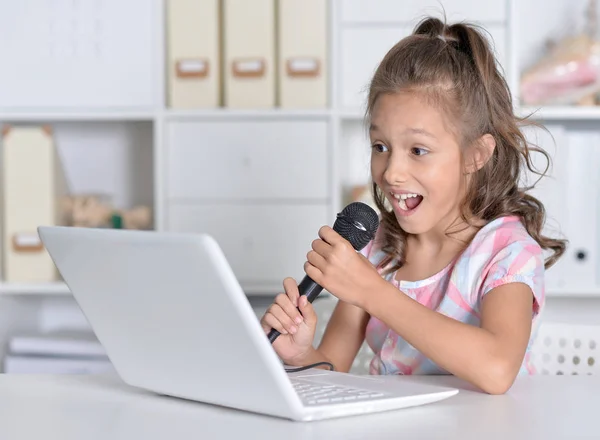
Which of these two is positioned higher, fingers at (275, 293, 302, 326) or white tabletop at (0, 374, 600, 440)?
fingers at (275, 293, 302, 326)

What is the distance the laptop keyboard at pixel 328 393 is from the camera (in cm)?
74

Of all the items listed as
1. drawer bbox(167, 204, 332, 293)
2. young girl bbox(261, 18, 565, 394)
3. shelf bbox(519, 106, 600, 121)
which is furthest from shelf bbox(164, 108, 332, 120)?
young girl bbox(261, 18, 565, 394)

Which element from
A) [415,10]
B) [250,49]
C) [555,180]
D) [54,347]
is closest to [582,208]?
[555,180]

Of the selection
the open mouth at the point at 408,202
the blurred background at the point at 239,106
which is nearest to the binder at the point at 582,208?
the blurred background at the point at 239,106

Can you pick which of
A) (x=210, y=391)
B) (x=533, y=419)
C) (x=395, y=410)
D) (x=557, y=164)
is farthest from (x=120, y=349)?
(x=557, y=164)

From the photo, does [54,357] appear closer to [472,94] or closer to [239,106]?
[239,106]

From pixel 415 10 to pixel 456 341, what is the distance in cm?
115

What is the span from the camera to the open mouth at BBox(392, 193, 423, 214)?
1104 mm

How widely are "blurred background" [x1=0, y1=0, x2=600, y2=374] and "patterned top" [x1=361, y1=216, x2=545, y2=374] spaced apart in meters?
0.72

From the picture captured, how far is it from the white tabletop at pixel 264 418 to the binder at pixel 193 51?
1.12 m

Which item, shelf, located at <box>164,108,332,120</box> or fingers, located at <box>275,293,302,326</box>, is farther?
shelf, located at <box>164,108,332,120</box>

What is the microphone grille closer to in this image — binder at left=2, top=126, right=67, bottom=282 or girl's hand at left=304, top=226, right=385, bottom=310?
girl's hand at left=304, top=226, right=385, bottom=310

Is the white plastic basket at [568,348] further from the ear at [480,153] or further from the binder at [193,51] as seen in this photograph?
the binder at [193,51]

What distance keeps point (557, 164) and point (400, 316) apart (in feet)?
3.69
